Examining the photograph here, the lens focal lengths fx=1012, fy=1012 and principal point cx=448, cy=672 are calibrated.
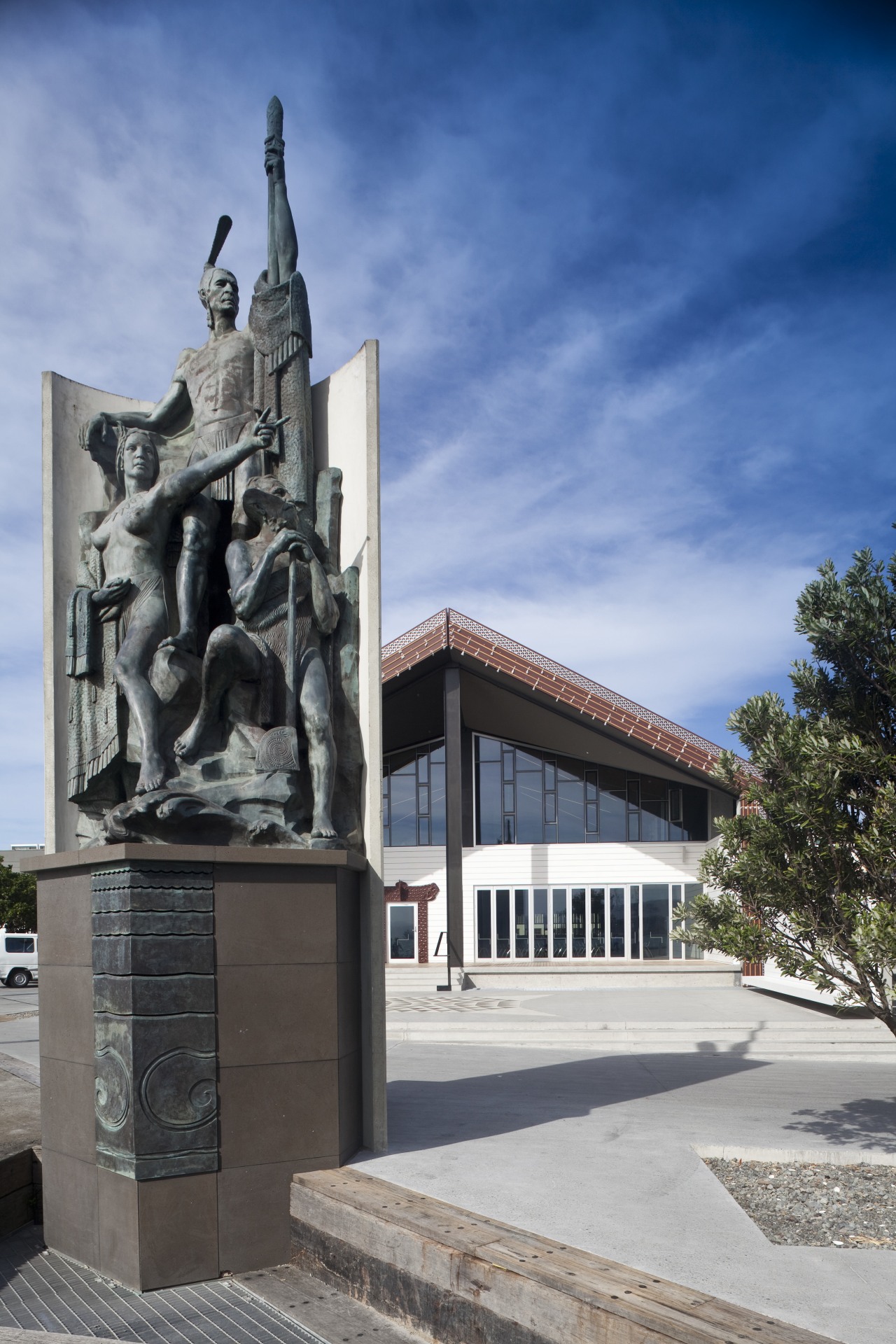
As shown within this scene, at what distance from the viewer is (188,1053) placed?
5980mm

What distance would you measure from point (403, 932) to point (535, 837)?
15.0 ft

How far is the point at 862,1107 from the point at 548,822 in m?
19.6

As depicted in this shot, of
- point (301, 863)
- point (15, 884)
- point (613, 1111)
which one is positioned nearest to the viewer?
point (301, 863)

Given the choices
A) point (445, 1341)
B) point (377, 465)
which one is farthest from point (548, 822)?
point (445, 1341)

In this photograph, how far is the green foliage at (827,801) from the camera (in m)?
6.21

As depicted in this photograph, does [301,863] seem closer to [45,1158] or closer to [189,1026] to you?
[189,1026]

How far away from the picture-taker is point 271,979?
20.7ft

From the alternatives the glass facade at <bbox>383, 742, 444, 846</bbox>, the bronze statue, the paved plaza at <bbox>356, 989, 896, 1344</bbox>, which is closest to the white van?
the glass facade at <bbox>383, 742, 444, 846</bbox>

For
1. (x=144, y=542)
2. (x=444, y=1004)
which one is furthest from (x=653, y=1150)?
(x=444, y=1004)

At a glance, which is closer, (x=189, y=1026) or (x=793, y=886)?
(x=189, y=1026)

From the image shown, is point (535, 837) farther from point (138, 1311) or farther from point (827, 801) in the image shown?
point (138, 1311)

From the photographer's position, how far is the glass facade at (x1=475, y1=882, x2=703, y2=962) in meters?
28.1

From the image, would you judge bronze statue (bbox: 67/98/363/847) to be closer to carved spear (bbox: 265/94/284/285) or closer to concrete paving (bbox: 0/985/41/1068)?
carved spear (bbox: 265/94/284/285)

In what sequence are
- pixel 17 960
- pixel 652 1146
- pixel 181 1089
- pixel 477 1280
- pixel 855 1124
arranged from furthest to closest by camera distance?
1. pixel 17 960
2. pixel 855 1124
3. pixel 652 1146
4. pixel 181 1089
5. pixel 477 1280
